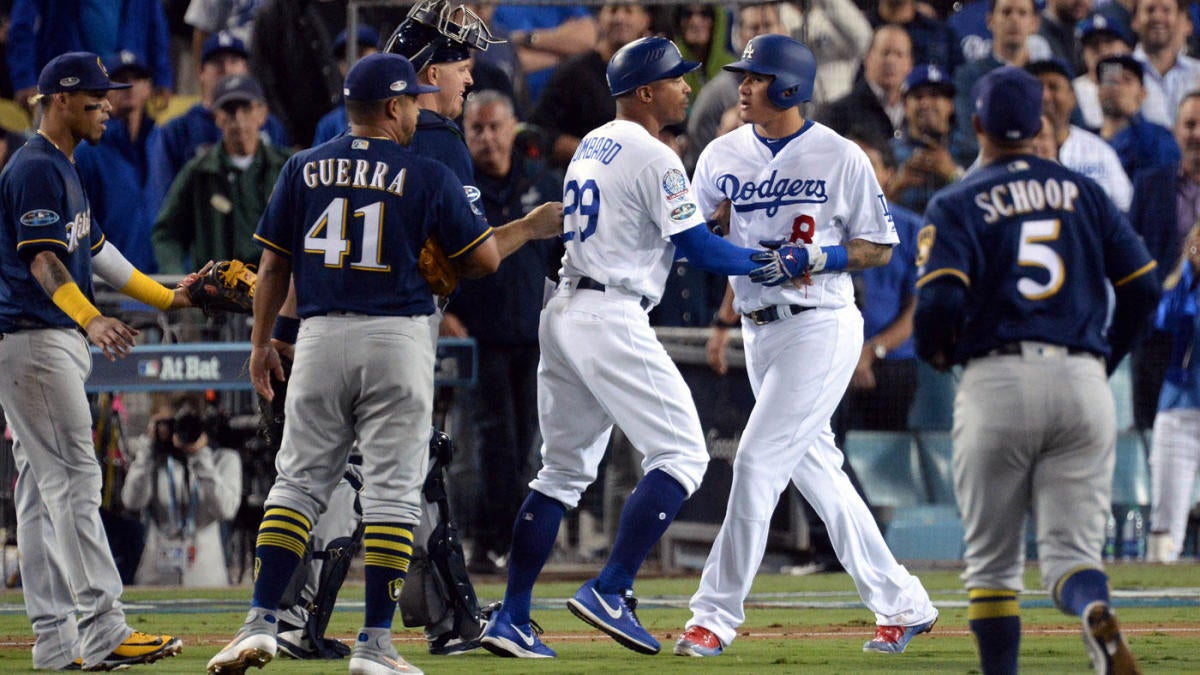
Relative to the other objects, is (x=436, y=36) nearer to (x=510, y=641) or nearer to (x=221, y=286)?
(x=221, y=286)

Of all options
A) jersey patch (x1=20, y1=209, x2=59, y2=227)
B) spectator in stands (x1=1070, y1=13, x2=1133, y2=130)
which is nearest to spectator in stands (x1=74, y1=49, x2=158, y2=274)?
jersey patch (x1=20, y1=209, x2=59, y2=227)

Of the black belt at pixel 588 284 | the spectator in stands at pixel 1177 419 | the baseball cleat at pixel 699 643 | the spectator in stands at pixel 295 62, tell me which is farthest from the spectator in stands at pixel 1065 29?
the baseball cleat at pixel 699 643

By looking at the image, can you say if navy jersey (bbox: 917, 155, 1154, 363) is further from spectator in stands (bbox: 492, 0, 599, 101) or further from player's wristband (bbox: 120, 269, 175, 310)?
spectator in stands (bbox: 492, 0, 599, 101)

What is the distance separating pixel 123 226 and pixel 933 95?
5.50m

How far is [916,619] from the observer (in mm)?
7430

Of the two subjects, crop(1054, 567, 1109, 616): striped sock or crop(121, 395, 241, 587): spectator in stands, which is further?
crop(121, 395, 241, 587): spectator in stands

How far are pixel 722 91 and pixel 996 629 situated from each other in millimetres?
7156

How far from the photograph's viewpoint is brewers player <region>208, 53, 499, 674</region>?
6.14 m

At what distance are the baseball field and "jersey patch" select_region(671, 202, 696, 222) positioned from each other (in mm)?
1715

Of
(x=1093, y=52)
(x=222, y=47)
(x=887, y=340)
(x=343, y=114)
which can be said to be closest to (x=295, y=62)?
(x=222, y=47)

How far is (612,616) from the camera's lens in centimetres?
699

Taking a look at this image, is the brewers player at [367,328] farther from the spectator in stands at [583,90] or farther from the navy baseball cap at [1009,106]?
the spectator in stands at [583,90]

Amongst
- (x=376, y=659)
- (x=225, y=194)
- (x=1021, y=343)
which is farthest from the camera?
(x=225, y=194)

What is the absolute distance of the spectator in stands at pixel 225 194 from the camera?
37.7 feet
